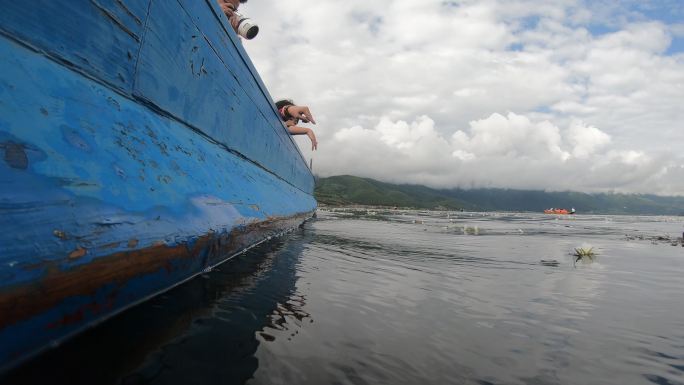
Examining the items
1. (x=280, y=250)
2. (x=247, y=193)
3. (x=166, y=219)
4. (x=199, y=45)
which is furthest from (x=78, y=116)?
(x=280, y=250)

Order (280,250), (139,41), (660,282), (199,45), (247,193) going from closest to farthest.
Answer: (139,41) → (199,45) → (247,193) → (660,282) → (280,250)

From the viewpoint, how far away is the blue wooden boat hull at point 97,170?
5.13 ft

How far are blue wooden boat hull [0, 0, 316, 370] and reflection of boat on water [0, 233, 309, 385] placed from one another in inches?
5.1

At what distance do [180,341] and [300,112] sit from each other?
1310 cm

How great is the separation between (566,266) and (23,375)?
859cm

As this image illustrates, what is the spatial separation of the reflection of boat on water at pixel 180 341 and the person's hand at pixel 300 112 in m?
11.5

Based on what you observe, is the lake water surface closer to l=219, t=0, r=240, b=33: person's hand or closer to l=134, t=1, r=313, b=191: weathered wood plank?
l=134, t=1, r=313, b=191: weathered wood plank

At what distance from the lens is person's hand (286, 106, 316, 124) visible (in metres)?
14.7

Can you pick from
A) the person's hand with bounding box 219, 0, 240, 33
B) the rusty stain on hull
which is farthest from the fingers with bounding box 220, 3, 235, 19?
the rusty stain on hull

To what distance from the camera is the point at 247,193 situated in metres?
5.76

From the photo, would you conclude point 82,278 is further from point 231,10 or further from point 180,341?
point 231,10

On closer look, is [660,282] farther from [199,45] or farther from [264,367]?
[199,45]

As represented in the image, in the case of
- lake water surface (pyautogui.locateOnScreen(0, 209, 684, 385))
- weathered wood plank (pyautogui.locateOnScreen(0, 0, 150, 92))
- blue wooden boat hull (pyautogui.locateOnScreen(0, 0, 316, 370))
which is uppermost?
weathered wood plank (pyautogui.locateOnScreen(0, 0, 150, 92))

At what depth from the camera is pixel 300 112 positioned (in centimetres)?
1482
